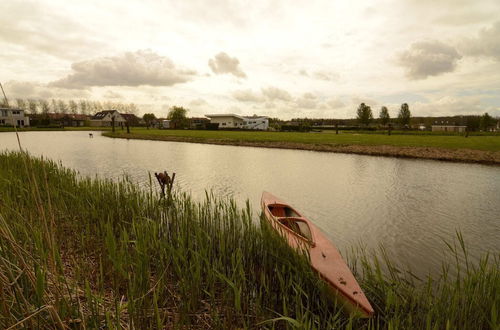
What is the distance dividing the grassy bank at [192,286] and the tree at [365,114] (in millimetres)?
94660

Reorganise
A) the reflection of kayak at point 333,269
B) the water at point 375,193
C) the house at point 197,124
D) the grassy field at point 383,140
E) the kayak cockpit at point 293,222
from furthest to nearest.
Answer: the house at point 197,124 < the grassy field at point 383,140 < the water at point 375,193 < the kayak cockpit at point 293,222 < the reflection of kayak at point 333,269

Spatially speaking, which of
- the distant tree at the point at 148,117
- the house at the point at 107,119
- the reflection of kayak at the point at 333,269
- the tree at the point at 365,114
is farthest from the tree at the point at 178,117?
the reflection of kayak at the point at 333,269

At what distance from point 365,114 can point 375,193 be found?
86357mm

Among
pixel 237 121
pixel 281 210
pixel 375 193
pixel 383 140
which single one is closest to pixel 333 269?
pixel 281 210

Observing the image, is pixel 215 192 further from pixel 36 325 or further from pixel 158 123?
pixel 158 123

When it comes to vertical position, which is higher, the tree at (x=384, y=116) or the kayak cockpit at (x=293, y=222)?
the tree at (x=384, y=116)

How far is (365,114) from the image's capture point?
9431cm

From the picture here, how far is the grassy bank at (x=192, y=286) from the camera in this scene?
11.5 feet

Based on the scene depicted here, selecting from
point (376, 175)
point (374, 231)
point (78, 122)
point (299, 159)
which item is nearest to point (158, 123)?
point (78, 122)

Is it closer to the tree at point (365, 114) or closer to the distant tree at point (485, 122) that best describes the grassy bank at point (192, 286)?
the tree at point (365, 114)

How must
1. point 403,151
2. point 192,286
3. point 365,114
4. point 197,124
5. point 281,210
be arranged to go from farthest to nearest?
1. point 197,124
2. point 365,114
3. point 403,151
4. point 281,210
5. point 192,286

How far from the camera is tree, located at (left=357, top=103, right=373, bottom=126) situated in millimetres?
94312

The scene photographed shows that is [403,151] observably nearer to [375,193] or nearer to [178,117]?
[375,193]

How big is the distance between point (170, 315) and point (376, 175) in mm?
19438
